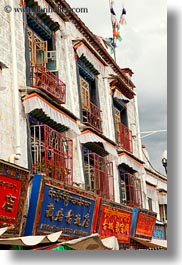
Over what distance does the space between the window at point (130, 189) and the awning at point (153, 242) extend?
0.53 m

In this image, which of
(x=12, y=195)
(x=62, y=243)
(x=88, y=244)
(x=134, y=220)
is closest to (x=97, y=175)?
(x=134, y=220)

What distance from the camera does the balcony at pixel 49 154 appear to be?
5473mm

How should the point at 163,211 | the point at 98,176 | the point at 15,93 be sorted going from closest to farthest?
the point at 15,93 → the point at 163,211 → the point at 98,176

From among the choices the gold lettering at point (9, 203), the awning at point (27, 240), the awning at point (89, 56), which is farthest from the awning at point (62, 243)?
the awning at point (89, 56)

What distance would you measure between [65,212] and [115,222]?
3.60 feet

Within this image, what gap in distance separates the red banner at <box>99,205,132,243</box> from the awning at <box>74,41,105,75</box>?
5.75 ft

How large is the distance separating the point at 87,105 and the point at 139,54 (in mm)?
1545

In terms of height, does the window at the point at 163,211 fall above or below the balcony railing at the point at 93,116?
below

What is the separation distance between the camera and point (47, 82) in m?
5.91

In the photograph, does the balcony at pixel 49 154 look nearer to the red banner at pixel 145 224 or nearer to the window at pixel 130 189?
the window at pixel 130 189

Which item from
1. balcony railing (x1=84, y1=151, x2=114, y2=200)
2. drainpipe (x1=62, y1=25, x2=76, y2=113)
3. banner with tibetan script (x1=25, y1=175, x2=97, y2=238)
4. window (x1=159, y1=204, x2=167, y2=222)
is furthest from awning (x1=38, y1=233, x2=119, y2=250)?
drainpipe (x1=62, y1=25, x2=76, y2=113)

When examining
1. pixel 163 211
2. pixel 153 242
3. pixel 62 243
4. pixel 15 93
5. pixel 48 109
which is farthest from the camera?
pixel 153 242

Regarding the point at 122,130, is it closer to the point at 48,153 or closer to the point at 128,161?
the point at 128,161

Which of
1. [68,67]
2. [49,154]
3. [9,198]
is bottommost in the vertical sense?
[9,198]
